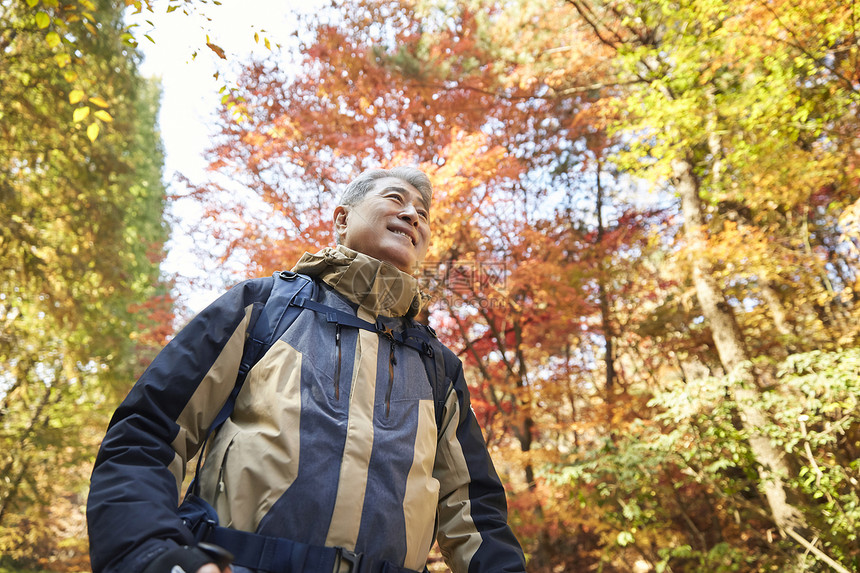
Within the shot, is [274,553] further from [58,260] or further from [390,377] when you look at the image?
[58,260]

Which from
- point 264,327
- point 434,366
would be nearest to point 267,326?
point 264,327

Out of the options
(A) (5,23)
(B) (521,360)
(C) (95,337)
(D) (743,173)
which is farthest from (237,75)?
(D) (743,173)

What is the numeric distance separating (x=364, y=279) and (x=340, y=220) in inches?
16.0

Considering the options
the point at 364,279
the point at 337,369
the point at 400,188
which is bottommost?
the point at 337,369

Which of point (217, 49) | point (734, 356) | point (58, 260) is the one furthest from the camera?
point (58, 260)

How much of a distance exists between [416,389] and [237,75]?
7304 millimetres

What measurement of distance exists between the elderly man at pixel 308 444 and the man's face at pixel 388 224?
12 millimetres

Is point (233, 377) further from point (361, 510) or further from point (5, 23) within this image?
point (5, 23)

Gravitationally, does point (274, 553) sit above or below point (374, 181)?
below

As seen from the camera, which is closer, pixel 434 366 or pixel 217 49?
pixel 434 366

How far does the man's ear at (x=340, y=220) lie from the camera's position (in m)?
1.81

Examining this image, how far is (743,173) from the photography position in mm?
5543

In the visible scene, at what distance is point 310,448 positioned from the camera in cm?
118

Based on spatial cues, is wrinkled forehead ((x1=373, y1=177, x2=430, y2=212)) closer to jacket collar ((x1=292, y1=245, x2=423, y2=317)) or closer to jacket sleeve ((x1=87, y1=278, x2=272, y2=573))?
jacket collar ((x1=292, y1=245, x2=423, y2=317))
